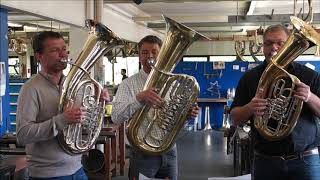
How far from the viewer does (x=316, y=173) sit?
2.18 metres

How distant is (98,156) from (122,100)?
9.72 ft

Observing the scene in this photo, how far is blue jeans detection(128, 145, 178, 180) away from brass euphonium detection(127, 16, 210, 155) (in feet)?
0.24

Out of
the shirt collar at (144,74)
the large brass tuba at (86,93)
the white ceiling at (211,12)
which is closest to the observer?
the large brass tuba at (86,93)

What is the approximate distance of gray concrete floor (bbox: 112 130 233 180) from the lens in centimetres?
563

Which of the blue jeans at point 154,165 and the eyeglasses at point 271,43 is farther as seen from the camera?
the blue jeans at point 154,165

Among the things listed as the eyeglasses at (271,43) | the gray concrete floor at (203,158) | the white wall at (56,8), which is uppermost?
the white wall at (56,8)

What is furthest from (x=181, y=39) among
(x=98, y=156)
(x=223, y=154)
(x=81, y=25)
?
(x=223, y=154)

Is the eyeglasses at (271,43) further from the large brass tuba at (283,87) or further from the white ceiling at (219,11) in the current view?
the white ceiling at (219,11)

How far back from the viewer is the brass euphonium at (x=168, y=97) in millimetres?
2232

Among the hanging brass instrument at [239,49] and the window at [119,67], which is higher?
the hanging brass instrument at [239,49]

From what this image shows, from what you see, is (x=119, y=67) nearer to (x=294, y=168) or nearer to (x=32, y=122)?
(x=294, y=168)

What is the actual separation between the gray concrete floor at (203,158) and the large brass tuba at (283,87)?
7.82ft

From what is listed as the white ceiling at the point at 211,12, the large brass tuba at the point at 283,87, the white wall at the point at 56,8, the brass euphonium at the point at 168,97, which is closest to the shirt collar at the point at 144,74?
the brass euphonium at the point at 168,97

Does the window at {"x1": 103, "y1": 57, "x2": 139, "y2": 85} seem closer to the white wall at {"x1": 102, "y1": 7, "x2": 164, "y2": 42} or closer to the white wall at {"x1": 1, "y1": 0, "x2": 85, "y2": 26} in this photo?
the white wall at {"x1": 102, "y1": 7, "x2": 164, "y2": 42}
